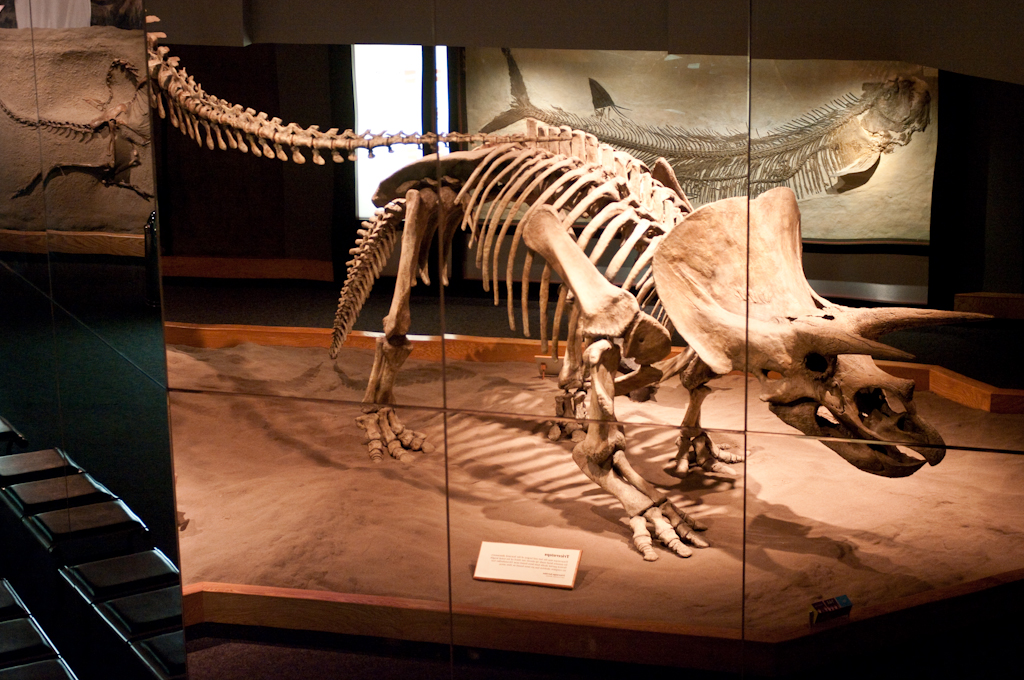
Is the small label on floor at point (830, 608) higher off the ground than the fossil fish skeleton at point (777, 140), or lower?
lower

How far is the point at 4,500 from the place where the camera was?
12.5ft

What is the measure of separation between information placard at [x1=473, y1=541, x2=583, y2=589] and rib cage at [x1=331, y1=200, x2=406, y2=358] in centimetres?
77

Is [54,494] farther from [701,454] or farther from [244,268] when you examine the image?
[701,454]

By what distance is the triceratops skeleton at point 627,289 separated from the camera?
2203 mm

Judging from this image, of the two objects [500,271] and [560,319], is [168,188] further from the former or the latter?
[560,319]

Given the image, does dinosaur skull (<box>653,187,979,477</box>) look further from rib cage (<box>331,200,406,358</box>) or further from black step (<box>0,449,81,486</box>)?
black step (<box>0,449,81,486</box>)

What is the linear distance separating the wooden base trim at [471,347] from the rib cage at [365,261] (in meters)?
0.05

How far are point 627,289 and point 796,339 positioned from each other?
1.99 ft

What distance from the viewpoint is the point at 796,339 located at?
2246mm

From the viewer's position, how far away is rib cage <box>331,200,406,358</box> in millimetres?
2492

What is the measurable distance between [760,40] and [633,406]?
3.40 feet

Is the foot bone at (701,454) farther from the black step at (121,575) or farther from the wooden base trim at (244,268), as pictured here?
the black step at (121,575)

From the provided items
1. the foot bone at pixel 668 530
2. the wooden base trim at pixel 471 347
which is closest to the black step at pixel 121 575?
the wooden base trim at pixel 471 347

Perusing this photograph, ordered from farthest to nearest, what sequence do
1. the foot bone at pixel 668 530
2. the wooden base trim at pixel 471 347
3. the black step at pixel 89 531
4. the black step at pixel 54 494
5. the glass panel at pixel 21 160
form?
the black step at pixel 54 494, the black step at pixel 89 531, the glass panel at pixel 21 160, the foot bone at pixel 668 530, the wooden base trim at pixel 471 347
